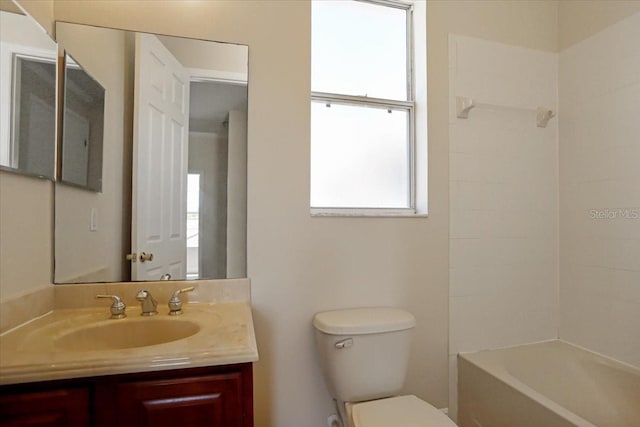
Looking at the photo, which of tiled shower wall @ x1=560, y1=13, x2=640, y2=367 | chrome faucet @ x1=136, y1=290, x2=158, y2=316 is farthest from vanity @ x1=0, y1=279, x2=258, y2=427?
tiled shower wall @ x1=560, y1=13, x2=640, y2=367

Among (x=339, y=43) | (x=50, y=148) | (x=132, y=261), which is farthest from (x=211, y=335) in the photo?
(x=339, y=43)

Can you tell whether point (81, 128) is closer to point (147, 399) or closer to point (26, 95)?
point (26, 95)

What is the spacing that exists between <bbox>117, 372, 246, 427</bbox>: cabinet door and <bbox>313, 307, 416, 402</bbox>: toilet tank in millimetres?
555

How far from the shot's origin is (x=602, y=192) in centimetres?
178

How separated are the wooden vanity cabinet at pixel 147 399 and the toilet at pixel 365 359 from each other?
1.77 ft

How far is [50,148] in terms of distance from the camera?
1.26 m

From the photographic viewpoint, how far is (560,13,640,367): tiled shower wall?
166 cm

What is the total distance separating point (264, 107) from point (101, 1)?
0.74 m

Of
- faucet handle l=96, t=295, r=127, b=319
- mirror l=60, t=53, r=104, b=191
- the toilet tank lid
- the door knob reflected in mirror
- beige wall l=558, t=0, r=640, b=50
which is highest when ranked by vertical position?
beige wall l=558, t=0, r=640, b=50

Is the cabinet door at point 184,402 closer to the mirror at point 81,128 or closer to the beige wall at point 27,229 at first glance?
the beige wall at point 27,229

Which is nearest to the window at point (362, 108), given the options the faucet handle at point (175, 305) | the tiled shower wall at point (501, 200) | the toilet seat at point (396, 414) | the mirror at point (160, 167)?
the tiled shower wall at point (501, 200)

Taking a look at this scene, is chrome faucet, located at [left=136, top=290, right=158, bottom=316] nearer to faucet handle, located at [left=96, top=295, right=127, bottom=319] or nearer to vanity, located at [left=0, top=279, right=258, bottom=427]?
faucet handle, located at [left=96, top=295, right=127, bottom=319]

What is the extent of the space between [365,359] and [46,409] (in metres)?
1.05

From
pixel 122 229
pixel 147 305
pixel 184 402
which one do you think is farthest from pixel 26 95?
pixel 184 402
